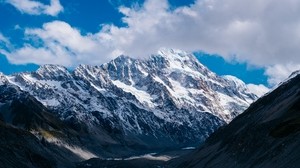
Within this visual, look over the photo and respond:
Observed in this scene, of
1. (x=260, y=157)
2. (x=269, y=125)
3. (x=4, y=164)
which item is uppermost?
(x=4, y=164)

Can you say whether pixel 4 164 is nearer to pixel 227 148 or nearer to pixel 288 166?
pixel 227 148

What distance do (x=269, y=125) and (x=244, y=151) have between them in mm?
10598

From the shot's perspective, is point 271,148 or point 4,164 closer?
point 271,148

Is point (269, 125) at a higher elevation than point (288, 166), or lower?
higher

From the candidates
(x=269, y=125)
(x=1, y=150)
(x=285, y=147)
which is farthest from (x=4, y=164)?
(x=285, y=147)

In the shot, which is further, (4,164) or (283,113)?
(4,164)

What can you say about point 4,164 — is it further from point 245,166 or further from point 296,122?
point 296,122

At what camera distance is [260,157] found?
142 metres

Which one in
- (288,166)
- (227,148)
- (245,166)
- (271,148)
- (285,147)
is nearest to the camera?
(288,166)

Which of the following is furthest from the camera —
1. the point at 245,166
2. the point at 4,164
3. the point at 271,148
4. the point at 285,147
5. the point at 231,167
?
the point at 4,164

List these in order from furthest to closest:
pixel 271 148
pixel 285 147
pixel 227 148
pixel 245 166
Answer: pixel 227 148
pixel 245 166
pixel 271 148
pixel 285 147

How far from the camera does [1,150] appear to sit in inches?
7844

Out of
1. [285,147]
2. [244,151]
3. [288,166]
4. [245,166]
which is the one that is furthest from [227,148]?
[288,166]

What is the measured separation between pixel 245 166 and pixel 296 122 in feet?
60.8
